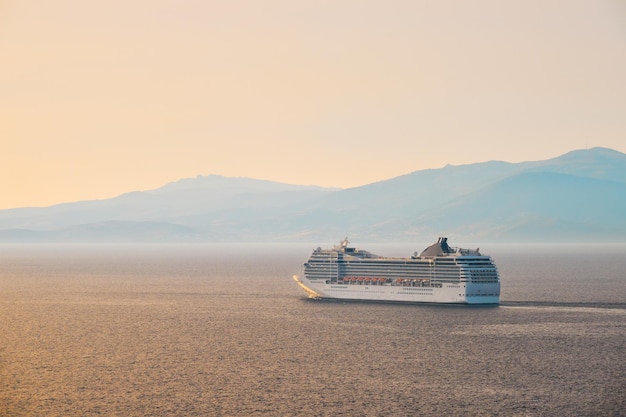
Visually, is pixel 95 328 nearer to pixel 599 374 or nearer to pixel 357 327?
pixel 357 327

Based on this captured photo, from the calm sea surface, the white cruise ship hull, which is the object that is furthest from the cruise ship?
the calm sea surface

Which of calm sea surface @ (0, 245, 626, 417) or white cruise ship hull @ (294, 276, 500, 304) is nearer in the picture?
calm sea surface @ (0, 245, 626, 417)

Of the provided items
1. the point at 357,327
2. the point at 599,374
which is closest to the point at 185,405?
the point at 599,374

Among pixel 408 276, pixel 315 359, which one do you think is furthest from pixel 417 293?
pixel 315 359

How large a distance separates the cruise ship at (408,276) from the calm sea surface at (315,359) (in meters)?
3.41

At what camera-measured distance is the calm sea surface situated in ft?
235

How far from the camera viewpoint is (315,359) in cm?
9025

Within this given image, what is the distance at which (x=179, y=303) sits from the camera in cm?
15088

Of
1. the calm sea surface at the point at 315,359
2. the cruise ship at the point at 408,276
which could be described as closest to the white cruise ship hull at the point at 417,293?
the cruise ship at the point at 408,276

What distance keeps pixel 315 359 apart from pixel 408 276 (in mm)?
56746

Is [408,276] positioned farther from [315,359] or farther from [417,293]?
[315,359]

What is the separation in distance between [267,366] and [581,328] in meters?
43.2

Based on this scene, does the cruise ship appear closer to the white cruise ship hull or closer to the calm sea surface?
the white cruise ship hull

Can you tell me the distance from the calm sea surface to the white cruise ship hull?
291 cm
